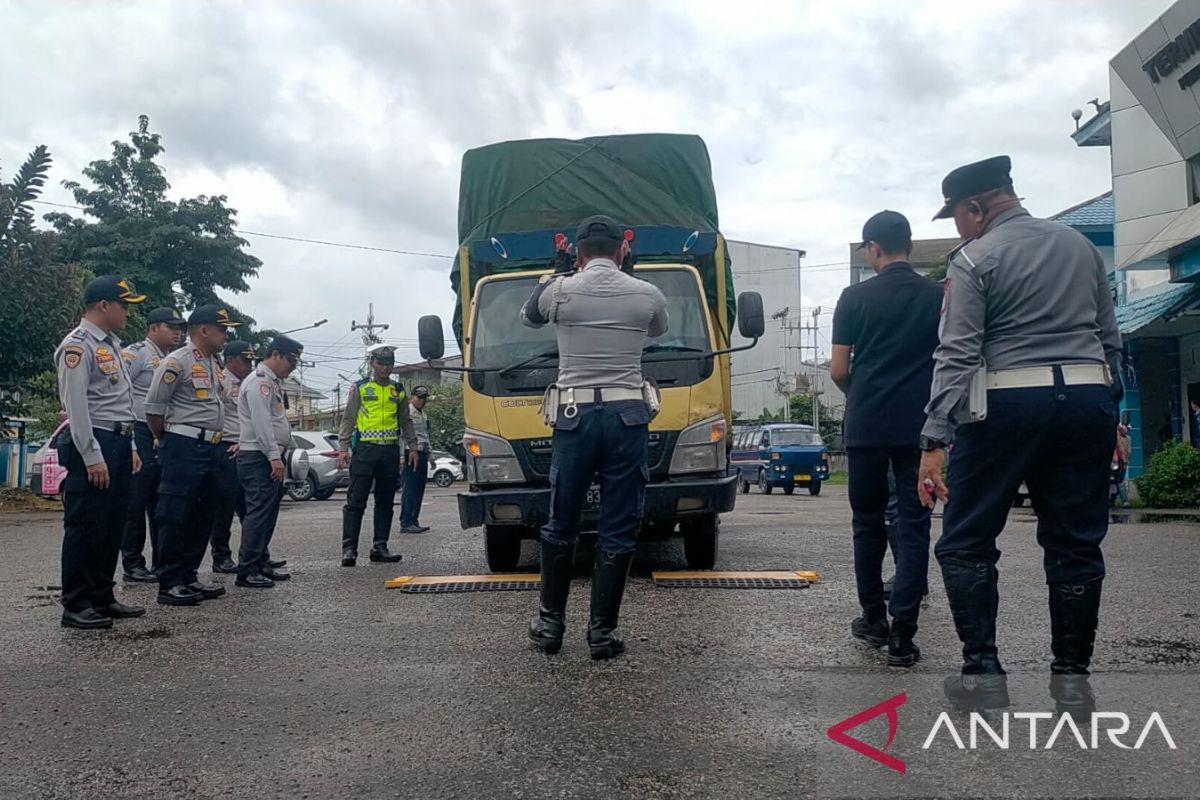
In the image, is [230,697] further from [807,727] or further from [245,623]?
[807,727]

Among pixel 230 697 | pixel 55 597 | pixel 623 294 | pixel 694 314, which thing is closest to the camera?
pixel 230 697

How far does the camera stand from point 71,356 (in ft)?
17.0

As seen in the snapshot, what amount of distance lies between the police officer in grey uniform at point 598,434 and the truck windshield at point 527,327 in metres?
2.14

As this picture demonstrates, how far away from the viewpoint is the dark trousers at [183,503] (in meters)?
6.05

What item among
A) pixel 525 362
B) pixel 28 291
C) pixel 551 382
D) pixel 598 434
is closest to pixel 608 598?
pixel 598 434

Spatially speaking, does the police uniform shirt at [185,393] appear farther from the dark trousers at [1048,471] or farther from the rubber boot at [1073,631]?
the rubber boot at [1073,631]

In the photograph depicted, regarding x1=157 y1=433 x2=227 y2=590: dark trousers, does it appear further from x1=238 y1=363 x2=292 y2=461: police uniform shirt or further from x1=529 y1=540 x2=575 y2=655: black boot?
x1=529 y1=540 x2=575 y2=655: black boot

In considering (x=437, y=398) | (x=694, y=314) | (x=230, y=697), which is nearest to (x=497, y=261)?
(x=694, y=314)

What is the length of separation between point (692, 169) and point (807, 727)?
5759 mm

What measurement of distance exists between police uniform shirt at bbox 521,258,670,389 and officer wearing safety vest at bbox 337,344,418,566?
3903mm

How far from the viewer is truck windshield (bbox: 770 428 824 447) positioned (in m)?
24.8

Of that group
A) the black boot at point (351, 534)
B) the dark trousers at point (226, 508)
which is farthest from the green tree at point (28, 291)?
the black boot at point (351, 534)

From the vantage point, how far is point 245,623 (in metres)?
5.36

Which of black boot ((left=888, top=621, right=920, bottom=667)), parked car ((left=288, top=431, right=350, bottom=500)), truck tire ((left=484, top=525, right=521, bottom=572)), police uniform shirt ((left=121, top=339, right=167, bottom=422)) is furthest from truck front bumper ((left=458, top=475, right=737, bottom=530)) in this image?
parked car ((left=288, top=431, right=350, bottom=500))
